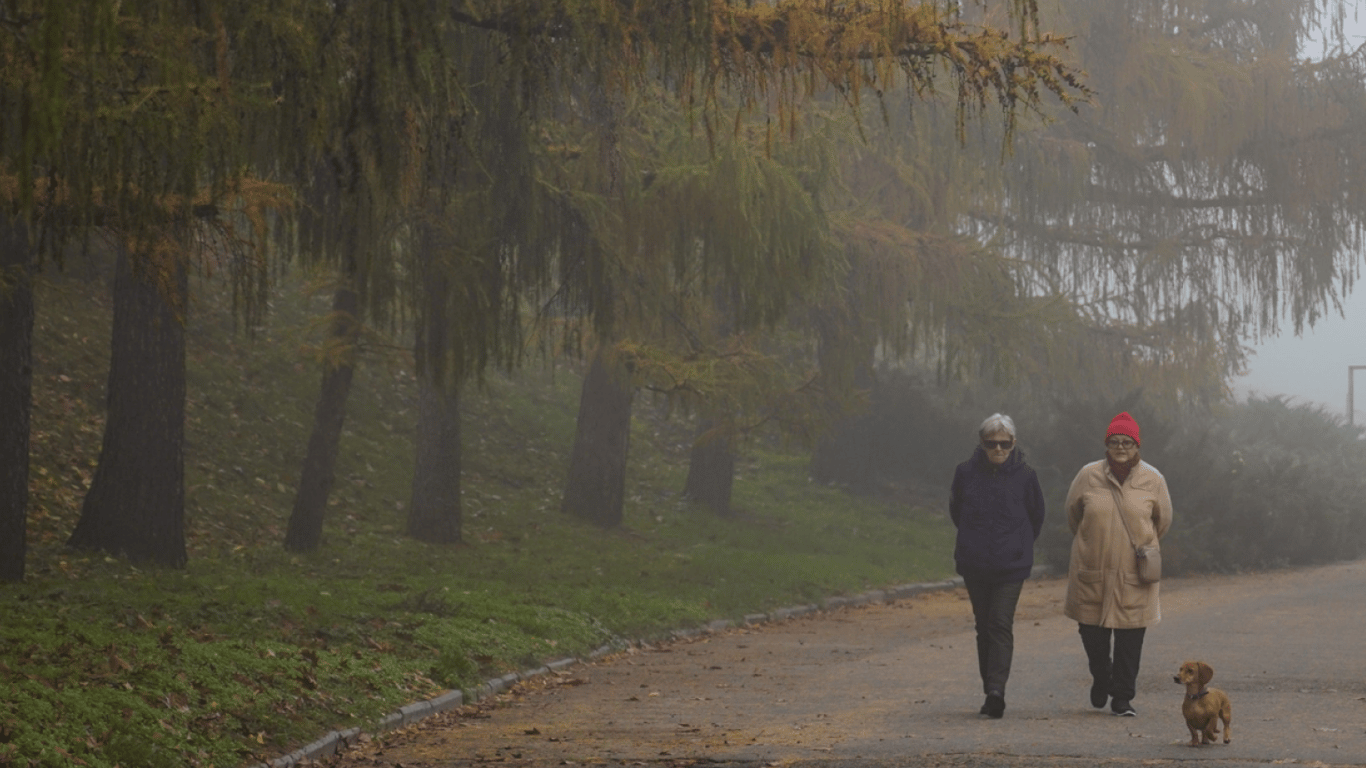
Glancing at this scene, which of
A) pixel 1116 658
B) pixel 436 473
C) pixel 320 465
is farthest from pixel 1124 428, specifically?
pixel 436 473

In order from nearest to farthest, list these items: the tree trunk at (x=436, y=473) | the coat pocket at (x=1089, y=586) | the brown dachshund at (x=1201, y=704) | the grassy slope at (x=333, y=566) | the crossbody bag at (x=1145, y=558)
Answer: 1. the brown dachshund at (x=1201, y=704)
2. the grassy slope at (x=333, y=566)
3. the crossbody bag at (x=1145, y=558)
4. the coat pocket at (x=1089, y=586)
5. the tree trunk at (x=436, y=473)

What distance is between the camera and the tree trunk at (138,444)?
44.4 ft

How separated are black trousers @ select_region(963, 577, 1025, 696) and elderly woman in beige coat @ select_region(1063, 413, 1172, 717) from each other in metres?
0.38

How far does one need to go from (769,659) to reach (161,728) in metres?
6.50

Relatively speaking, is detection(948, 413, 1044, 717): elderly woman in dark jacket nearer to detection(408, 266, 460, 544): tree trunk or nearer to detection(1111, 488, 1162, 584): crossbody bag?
detection(1111, 488, 1162, 584): crossbody bag

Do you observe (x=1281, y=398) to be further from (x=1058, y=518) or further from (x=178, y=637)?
(x=178, y=637)

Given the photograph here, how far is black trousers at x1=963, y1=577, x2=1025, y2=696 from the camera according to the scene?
9.02m

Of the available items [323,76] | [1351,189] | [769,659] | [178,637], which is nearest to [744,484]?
[1351,189]

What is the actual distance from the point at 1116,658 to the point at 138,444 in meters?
8.93

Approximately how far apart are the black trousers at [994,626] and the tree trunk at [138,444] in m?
7.84

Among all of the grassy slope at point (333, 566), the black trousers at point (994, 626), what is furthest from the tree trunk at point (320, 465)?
the black trousers at point (994, 626)

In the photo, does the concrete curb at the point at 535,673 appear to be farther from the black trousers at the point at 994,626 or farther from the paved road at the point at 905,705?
the black trousers at the point at 994,626

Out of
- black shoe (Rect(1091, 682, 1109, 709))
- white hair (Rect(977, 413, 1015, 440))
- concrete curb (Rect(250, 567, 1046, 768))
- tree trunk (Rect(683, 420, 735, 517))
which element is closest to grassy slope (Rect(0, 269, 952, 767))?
concrete curb (Rect(250, 567, 1046, 768))

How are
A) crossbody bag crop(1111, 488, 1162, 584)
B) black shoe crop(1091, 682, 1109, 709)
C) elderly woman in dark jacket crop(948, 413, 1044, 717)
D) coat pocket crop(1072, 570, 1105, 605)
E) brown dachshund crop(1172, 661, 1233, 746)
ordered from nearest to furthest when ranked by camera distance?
brown dachshund crop(1172, 661, 1233, 746)
crossbody bag crop(1111, 488, 1162, 584)
coat pocket crop(1072, 570, 1105, 605)
black shoe crop(1091, 682, 1109, 709)
elderly woman in dark jacket crop(948, 413, 1044, 717)
